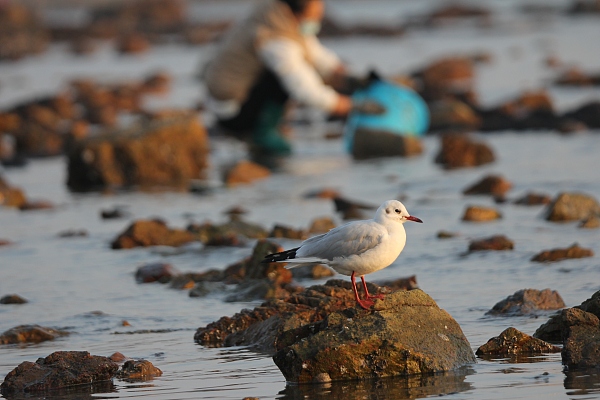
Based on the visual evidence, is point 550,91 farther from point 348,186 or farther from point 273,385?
point 273,385

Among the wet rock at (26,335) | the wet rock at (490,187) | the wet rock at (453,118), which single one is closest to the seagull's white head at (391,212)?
the wet rock at (26,335)

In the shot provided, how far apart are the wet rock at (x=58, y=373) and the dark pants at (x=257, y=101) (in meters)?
9.47

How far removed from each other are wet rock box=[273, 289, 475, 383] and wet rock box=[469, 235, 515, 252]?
3.10m

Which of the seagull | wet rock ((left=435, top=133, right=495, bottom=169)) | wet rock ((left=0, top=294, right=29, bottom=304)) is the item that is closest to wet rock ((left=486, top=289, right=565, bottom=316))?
the seagull

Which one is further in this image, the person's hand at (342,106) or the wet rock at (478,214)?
the person's hand at (342,106)

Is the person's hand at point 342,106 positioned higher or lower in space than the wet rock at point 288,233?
higher

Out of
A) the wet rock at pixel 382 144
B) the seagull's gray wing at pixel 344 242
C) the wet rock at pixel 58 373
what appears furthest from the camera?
the wet rock at pixel 382 144

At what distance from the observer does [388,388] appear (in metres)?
5.71

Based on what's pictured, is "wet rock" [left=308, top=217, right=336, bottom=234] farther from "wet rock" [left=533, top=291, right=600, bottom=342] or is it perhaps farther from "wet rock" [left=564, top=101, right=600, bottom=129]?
"wet rock" [left=564, top=101, right=600, bottom=129]

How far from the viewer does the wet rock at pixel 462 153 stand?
14.0 meters

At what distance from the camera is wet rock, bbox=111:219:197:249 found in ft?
33.4

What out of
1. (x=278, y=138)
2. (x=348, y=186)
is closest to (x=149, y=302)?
(x=348, y=186)

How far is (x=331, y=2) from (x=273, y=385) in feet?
144

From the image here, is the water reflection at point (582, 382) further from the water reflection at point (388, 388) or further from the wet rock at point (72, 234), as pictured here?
the wet rock at point (72, 234)
